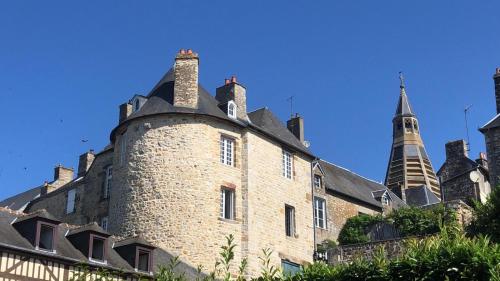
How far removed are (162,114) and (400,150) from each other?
35.9 metres

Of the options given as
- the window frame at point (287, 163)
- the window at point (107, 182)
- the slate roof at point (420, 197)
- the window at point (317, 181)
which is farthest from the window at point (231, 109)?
the slate roof at point (420, 197)

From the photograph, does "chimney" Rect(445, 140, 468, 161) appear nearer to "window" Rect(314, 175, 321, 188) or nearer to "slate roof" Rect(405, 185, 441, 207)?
"slate roof" Rect(405, 185, 441, 207)

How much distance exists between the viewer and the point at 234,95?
26.2 metres

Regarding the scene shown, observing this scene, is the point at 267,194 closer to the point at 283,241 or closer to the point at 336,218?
the point at 283,241

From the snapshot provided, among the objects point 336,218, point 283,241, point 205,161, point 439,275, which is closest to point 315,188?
→ point 336,218

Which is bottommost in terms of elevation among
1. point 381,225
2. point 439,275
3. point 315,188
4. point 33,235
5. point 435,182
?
point 439,275

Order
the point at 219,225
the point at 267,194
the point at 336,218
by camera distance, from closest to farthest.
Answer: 1. the point at 219,225
2. the point at 267,194
3. the point at 336,218

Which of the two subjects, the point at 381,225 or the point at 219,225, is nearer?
the point at 219,225

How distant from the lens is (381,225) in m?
29.2

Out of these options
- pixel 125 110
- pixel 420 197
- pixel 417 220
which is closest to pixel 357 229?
pixel 417 220

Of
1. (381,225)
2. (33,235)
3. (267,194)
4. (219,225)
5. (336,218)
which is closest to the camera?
(33,235)

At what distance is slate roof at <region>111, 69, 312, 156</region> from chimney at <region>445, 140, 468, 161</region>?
39.1 ft

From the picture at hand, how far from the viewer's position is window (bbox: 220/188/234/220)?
939 inches

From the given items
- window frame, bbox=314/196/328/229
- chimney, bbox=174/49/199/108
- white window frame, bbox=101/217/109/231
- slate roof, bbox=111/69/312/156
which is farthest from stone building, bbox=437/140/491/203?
white window frame, bbox=101/217/109/231
